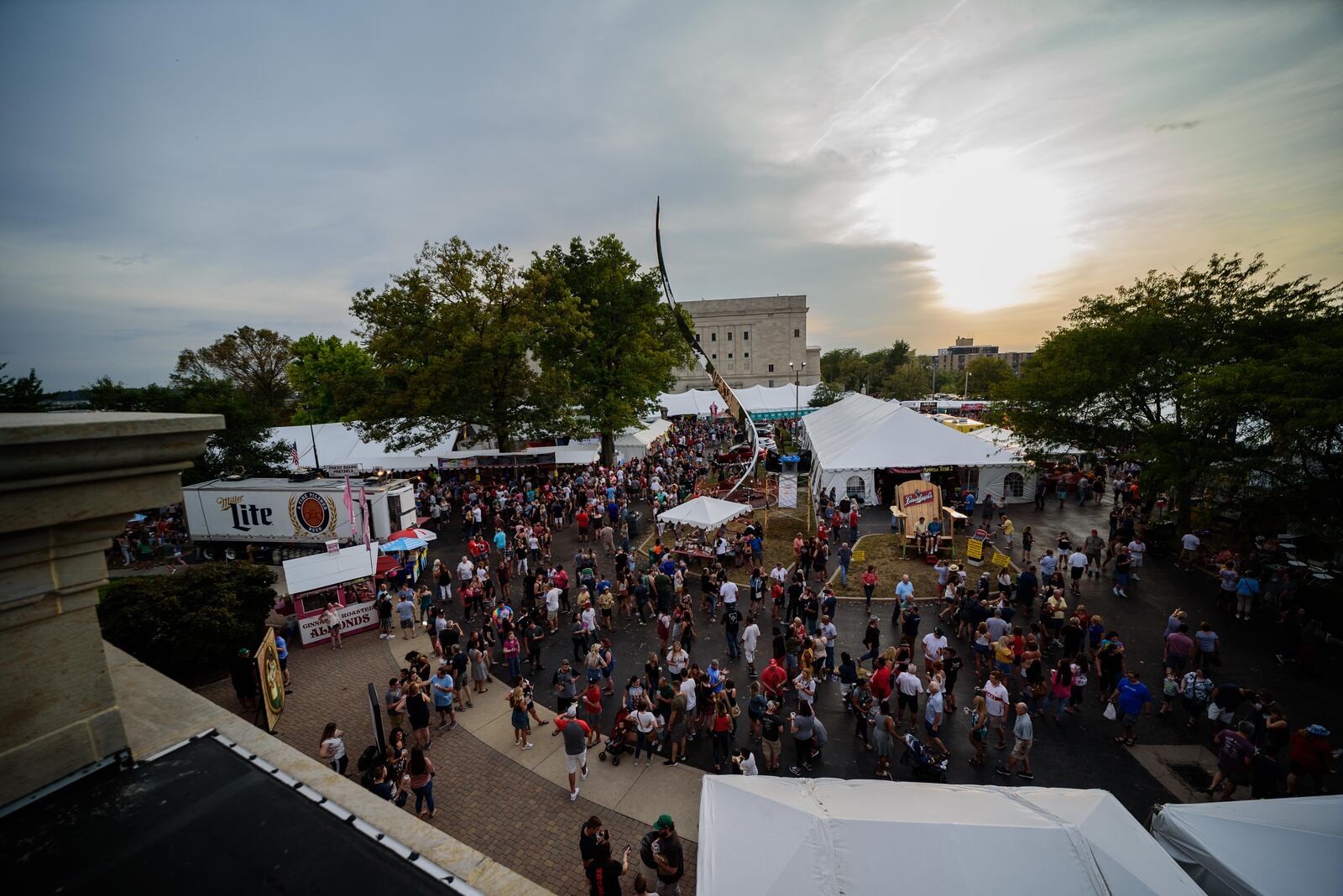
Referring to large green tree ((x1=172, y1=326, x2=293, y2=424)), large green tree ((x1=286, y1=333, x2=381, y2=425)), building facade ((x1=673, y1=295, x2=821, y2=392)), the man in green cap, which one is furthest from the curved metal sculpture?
building facade ((x1=673, y1=295, x2=821, y2=392))

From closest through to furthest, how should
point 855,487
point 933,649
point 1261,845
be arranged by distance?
point 1261,845 → point 933,649 → point 855,487

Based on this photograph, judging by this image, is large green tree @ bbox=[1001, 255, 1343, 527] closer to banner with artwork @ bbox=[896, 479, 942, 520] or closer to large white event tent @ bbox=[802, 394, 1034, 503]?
Result: large white event tent @ bbox=[802, 394, 1034, 503]

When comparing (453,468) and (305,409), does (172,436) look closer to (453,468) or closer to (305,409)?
(453,468)

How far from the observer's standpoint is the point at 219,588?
10.9 meters

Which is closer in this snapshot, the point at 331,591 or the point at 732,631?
the point at 732,631

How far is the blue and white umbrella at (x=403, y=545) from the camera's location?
1461cm

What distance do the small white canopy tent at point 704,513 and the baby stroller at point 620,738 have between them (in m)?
7.29

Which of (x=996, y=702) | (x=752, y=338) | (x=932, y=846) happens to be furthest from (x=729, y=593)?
(x=752, y=338)

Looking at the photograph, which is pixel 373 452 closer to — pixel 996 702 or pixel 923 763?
pixel 923 763

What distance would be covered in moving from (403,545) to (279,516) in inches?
263

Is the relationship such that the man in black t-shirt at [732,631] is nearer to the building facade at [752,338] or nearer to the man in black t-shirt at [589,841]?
the man in black t-shirt at [589,841]

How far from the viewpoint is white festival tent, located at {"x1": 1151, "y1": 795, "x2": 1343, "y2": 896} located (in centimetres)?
481

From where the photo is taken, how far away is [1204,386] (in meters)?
12.5

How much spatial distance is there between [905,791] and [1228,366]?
13.9 metres
